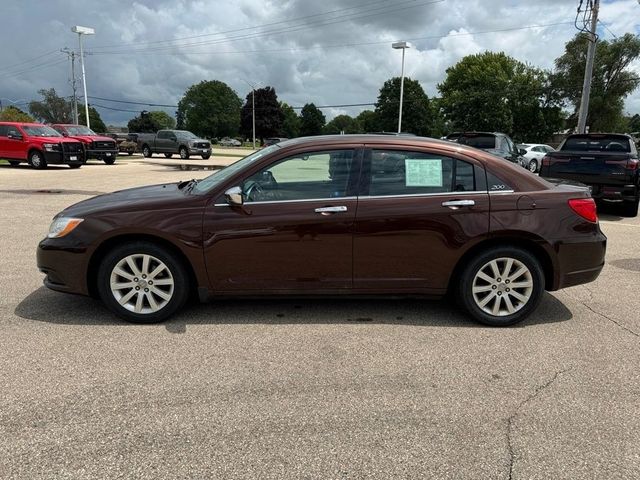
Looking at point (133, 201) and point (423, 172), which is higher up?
point (423, 172)

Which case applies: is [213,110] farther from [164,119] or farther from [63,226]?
[63,226]

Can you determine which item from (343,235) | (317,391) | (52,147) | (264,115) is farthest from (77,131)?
(264,115)

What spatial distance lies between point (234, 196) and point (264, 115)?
9981 centimetres

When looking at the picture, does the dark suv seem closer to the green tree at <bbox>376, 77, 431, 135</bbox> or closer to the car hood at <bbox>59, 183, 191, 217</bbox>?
the car hood at <bbox>59, 183, 191, 217</bbox>

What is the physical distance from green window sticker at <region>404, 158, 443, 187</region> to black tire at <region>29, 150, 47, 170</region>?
20.5 metres

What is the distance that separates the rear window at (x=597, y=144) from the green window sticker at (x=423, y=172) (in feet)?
25.8

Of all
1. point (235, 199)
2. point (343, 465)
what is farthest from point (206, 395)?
point (235, 199)

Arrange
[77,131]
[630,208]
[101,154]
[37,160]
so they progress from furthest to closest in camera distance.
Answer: [77,131] < [101,154] < [37,160] < [630,208]

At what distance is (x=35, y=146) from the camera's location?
20.3 metres

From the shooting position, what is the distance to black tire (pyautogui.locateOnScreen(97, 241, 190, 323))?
4.07 meters

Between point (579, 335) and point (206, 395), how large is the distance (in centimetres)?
310

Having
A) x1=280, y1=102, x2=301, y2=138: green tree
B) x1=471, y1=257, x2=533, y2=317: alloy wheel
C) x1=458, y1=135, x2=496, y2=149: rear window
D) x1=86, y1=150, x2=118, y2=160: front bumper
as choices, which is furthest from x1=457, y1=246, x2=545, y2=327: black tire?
x1=280, y1=102, x2=301, y2=138: green tree

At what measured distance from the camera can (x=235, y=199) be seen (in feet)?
13.1

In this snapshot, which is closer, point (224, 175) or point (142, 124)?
point (224, 175)
